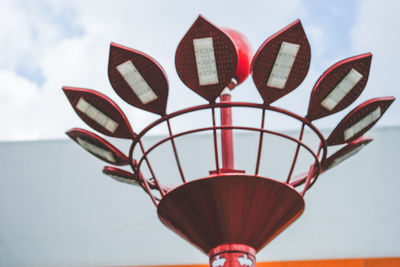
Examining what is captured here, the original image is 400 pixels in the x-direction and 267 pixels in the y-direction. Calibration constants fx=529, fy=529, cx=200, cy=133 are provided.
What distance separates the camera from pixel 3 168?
22.4 feet

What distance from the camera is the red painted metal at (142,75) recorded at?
284 centimetres

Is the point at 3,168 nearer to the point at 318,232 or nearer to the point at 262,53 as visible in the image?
the point at 318,232

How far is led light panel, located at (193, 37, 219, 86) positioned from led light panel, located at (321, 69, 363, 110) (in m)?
0.66

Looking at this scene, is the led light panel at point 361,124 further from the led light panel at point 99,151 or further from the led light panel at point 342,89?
the led light panel at point 99,151

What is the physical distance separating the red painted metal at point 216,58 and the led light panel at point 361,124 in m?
0.88

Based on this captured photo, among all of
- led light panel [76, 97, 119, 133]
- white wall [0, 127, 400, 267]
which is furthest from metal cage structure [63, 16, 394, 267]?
white wall [0, 127, 400, 267]

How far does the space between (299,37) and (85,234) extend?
445 centimetres

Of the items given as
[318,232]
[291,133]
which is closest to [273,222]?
[318,232]

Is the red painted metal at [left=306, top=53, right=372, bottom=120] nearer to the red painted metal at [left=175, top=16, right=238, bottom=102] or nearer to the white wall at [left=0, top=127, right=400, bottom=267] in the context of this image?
the red painted metal at [left=175, top=16, right=238, bottom=102]

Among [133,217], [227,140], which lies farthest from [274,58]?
[133,217]

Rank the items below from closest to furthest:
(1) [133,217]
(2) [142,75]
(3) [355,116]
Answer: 1. (2) [142,75]
2. (3) [355,116]
3. (1) [133,217]

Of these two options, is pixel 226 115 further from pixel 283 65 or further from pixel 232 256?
pixel 232 256

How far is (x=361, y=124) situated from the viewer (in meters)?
3.21

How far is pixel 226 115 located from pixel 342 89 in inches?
31.4
